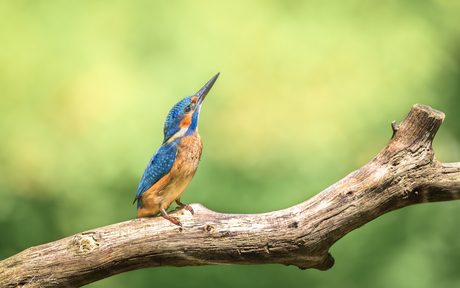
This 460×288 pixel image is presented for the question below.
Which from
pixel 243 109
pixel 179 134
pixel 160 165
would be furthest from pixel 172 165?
pixel 243 109

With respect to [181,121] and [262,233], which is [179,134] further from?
[262,233]

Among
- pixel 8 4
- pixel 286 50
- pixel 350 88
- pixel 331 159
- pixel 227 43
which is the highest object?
pixel 8 4

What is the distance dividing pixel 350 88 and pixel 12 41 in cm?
Result: 282

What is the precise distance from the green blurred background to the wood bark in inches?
48.0

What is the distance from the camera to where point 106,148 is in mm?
3172

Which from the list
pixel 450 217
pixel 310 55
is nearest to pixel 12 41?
pixel 310 55

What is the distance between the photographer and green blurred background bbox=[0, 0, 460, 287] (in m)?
3.16

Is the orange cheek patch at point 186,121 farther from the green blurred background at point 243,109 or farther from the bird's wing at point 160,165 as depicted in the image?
the green blurred background at point 243,109

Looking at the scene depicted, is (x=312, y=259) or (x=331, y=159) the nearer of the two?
(x=312, y=259)

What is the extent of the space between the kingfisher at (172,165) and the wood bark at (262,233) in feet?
0.46

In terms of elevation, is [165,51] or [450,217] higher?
[165,51]

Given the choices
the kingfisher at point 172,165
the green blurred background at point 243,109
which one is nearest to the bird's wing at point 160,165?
the kingfisher at point 172,165

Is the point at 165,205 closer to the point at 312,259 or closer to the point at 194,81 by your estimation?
the point at 312,259

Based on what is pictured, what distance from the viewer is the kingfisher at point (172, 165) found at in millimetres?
1958
